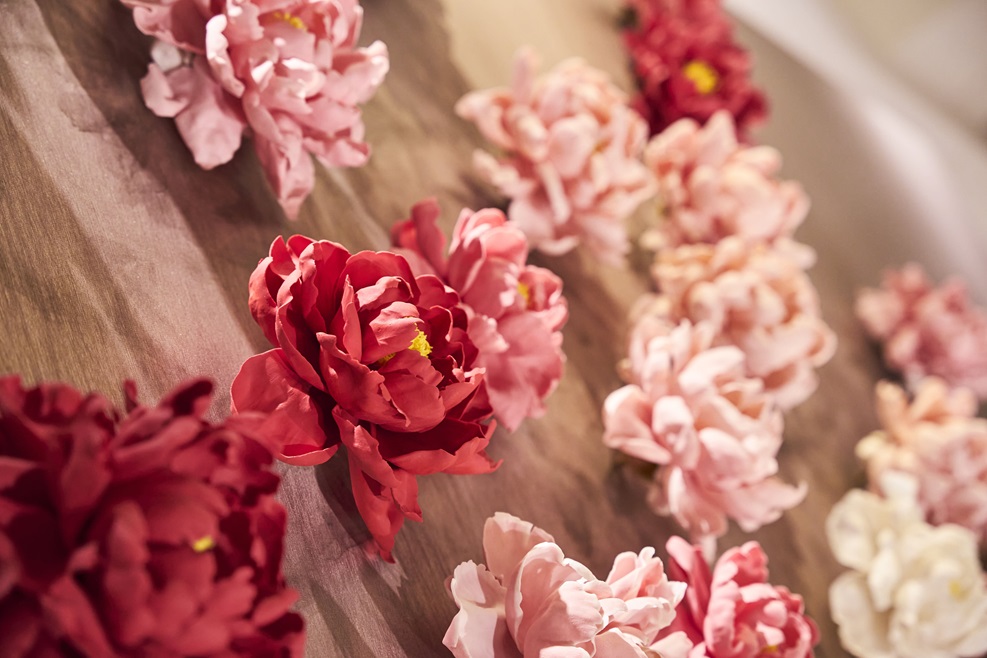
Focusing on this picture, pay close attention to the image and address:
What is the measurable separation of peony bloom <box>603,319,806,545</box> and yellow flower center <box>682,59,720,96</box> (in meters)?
0.37

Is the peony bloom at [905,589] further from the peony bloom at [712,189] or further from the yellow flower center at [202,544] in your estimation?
the yellow flower center at [202,544]

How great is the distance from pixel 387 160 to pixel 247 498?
1.02 feet

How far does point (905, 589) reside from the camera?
1.91 ft

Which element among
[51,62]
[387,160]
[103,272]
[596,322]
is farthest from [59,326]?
[596,322]

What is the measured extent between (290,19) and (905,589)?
1.84 ft

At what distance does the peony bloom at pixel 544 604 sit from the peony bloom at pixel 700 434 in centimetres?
11

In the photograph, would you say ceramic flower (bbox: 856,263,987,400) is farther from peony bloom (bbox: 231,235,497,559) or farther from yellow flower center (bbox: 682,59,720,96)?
peony bloom (bbox: 231,235,497,559)

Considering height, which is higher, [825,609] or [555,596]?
[555,596]

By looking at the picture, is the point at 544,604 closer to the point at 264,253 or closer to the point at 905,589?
the point at 264,253

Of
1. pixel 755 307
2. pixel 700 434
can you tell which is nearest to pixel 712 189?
pixel 755 307

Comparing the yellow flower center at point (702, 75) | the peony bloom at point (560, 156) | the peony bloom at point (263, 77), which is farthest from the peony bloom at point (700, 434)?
the yellow flower center at point (702, 75)

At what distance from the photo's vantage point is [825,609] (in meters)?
0.61

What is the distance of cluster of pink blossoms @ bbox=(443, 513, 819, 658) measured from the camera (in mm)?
346

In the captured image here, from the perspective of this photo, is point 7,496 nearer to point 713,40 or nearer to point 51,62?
point 51,62
